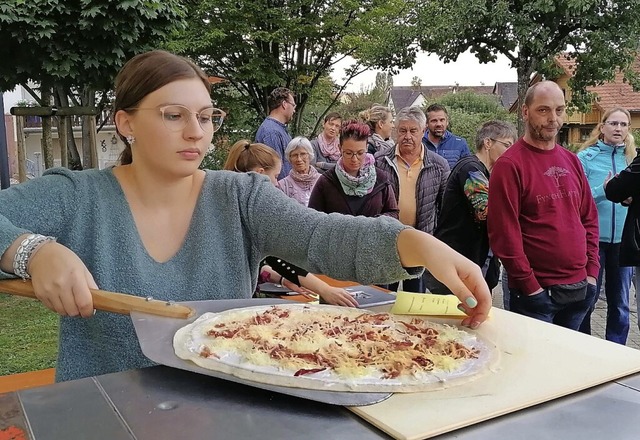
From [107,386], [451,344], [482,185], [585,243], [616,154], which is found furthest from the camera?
[616,154]

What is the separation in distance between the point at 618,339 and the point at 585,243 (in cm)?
156

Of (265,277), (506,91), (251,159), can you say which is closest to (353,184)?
(251,159)

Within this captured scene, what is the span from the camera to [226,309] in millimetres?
1567

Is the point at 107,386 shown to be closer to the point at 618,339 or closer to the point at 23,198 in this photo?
the point at 23,198

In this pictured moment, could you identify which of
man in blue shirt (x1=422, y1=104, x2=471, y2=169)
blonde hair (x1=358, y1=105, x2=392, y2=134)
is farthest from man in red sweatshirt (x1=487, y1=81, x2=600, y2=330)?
blonde hair (x1=358, y1=105, x2=392, y2=134)

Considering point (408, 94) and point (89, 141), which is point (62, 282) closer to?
point (89, 141)

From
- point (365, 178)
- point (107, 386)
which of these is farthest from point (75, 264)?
point (365, 178)

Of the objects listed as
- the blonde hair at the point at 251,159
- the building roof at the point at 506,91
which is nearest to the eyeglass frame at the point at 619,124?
the blonde hair at the point at 251,159

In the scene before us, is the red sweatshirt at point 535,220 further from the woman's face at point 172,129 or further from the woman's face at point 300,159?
the woman's face at point 172,129

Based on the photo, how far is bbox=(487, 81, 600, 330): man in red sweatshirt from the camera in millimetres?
3166

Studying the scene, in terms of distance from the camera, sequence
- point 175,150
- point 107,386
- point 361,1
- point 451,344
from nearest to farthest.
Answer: point 107,386, point 451,344, point 175,150, point 361,1

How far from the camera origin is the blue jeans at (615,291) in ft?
14.5

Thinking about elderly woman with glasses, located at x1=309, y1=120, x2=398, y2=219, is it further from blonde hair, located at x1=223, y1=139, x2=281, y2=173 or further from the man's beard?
the man's beard

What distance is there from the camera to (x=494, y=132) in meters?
4.08
